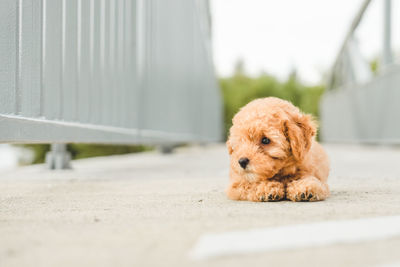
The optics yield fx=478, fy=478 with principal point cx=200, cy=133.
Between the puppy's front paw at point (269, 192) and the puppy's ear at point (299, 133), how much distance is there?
0.45 ft

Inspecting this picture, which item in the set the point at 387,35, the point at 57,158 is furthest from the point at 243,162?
the point at 387,35

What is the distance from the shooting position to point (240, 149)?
1.77 meters

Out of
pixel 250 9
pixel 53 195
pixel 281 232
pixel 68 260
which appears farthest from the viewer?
pixel 250 9

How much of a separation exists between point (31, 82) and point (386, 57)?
6899 mm

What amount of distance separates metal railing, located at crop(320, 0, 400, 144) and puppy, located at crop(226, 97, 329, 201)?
5.55 metres

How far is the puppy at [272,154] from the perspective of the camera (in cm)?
175

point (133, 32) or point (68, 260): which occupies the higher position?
point (133, 32)

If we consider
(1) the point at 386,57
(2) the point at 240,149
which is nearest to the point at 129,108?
(2) the point at 240,149

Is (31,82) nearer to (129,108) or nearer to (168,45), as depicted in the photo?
(129,108)

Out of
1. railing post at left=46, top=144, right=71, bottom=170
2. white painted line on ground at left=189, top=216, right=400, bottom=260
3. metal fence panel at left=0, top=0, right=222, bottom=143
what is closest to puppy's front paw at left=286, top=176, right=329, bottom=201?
white painted line on ground at left=189, top=216, right=400, bottom=260

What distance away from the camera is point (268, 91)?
50.5 ft

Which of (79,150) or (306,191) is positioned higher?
(306,191)

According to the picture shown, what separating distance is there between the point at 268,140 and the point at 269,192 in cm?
19

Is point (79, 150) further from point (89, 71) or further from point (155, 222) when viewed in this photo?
point (155, 222)
